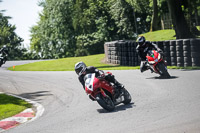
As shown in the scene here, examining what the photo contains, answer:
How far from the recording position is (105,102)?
8414mm

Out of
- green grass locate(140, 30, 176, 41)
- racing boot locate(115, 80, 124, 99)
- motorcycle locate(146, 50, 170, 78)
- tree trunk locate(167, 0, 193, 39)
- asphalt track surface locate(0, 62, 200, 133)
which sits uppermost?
tree trunk locate(167, 0, 193, 39)

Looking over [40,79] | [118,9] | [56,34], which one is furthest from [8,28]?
[40,79]

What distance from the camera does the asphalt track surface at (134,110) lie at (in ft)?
21.5

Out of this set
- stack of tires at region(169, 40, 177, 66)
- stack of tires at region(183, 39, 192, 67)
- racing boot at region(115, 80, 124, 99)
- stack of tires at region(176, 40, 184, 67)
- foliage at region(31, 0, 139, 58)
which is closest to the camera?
racing boot at region(115, 80, 124, 99)

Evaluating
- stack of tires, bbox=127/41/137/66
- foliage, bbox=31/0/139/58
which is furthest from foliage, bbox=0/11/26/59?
stack of tires, bbox=127/41/137/66

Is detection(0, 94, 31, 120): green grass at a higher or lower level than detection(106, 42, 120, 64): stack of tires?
lower

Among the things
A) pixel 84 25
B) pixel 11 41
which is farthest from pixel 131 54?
pixel 11 41

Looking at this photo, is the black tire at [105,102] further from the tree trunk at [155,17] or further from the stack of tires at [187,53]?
the tree trunk at [155,17]

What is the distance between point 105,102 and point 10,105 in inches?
170

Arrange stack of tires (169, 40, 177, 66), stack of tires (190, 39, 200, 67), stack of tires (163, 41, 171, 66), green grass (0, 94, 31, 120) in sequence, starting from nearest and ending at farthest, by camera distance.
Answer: green grass (0, 94, 31, 120), stack of tires (190, 39, 200, 67), stack of tires (169, 40, 177, 66), stack of tires (163, 41, 171, 66)

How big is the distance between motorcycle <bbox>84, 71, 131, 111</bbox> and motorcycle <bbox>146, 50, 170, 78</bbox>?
430cm

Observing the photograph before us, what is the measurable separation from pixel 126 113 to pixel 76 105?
8.26ft

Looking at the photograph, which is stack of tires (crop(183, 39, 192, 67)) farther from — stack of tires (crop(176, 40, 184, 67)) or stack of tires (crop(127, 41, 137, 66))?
stack of tires (crop(127, 41, 137, 66))

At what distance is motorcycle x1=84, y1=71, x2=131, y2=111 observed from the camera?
8.39m
